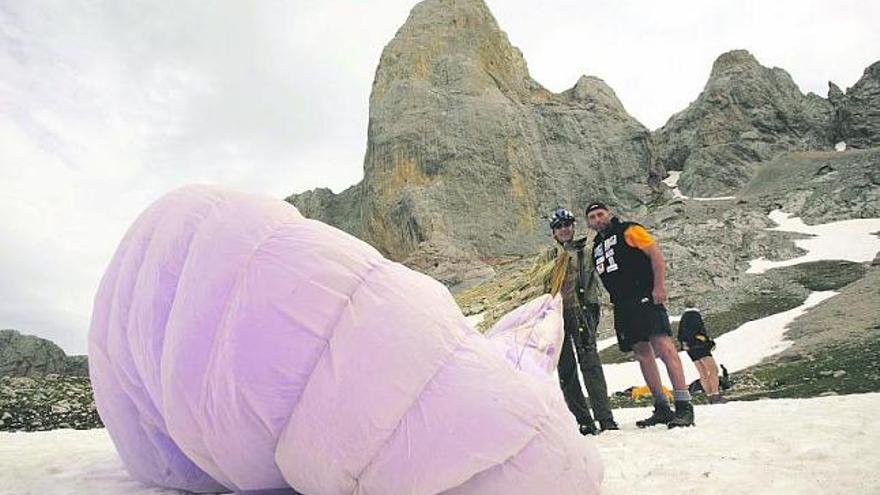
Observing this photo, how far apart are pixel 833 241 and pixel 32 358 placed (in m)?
47.7

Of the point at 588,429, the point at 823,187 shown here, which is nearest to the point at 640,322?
the point at 588,429

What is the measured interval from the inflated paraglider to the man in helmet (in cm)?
317

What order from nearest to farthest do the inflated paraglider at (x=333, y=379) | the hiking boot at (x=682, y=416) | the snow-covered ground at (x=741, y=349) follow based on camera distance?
the inflated paraglider at (x=333, y=379), the hiking boot at (x=682, y=416), the snow-covered ground at (x=741, y=349)

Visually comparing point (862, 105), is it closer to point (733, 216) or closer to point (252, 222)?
point (733, 216)

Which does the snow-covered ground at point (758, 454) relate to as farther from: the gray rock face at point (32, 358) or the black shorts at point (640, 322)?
the gray rock face at point (32, 358)

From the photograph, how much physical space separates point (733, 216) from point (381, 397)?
50.9 meters

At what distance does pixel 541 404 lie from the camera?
3156 millimetres

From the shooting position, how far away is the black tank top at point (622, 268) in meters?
6.54

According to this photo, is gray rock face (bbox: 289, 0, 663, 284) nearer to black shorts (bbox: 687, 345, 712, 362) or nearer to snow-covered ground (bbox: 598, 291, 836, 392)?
snow-covered ground (bbox: 598, 291, 836, 392)

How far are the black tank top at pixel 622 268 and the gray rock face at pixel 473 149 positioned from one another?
175 ft

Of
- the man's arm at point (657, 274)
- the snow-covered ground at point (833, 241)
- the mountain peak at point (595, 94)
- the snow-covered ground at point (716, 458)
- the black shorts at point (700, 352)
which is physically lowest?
the snow-covered ground at point (833, 241)

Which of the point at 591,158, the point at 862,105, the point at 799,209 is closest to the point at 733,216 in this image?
the point at 799,209

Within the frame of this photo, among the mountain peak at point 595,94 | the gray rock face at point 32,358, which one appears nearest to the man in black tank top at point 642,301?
the gray rock face at point 32,358

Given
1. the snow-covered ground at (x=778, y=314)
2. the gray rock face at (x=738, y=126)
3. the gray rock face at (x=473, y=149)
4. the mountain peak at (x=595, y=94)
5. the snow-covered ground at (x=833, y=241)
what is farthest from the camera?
the mountain peak at (x=595, y=94)
